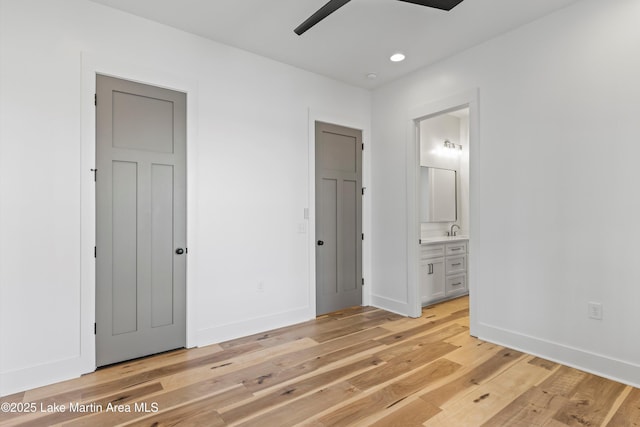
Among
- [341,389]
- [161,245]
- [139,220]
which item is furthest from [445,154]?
[139,220]

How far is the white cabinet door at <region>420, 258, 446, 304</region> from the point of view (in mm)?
4414

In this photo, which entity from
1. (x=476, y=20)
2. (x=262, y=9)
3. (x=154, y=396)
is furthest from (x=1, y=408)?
(x=476, y=20)

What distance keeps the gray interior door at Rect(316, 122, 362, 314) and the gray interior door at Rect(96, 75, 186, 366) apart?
1595 mm

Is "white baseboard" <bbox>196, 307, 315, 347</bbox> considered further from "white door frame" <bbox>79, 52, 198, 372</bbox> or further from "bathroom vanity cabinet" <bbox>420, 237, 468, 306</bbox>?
"bathroom vanity cabinet" <bbox>420, 237, 468, 306</bbox>

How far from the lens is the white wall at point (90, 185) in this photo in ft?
7.95

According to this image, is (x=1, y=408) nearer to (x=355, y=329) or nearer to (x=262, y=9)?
(x=355, y=329)

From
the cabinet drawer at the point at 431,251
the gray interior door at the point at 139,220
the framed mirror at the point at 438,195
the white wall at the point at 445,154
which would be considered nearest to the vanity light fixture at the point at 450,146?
the white wall at the point at 445,154

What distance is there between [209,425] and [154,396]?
22.4 inches

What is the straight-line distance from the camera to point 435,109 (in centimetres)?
376

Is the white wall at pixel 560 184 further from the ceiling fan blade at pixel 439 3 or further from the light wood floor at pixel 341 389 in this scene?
the ceiling fan blade at pixel 439 3

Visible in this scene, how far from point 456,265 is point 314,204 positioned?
2.31 metres

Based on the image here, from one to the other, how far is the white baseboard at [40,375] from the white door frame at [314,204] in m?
2.22

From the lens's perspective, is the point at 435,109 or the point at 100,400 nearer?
the point at 100,400

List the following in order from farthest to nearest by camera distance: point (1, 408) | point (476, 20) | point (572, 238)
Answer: point (476, 20) → point (572, 238) → point (1, 408)
